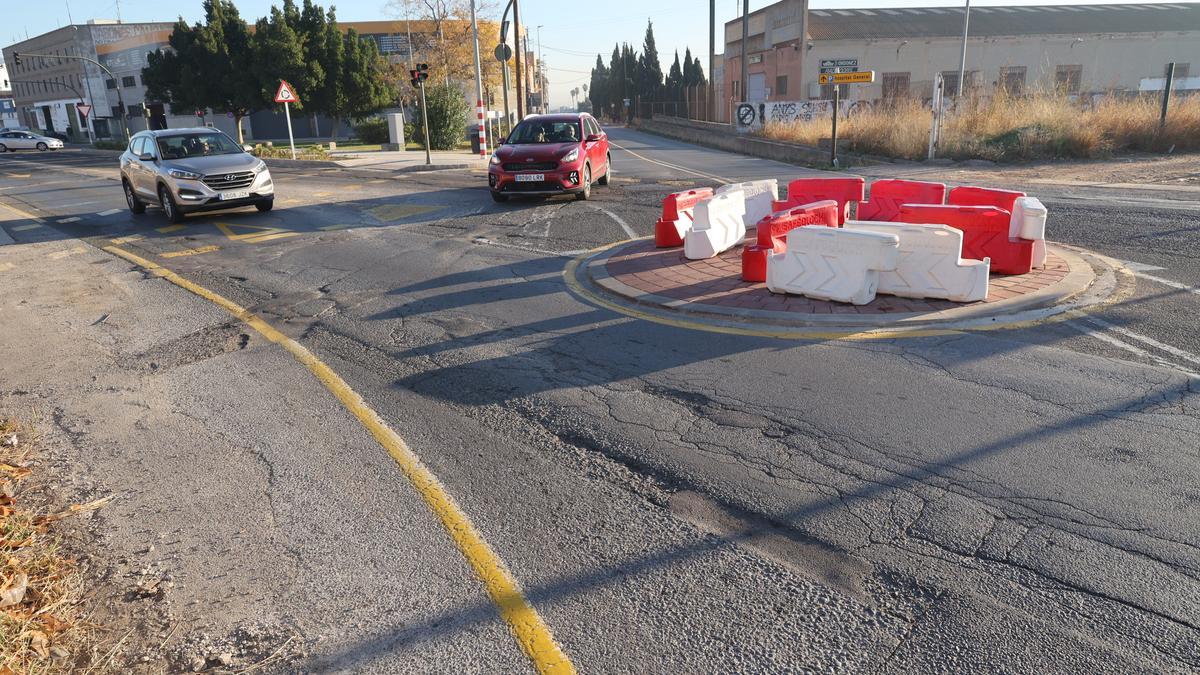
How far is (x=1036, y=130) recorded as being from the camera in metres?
21.3

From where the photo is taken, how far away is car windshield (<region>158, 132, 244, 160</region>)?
14.7 meters

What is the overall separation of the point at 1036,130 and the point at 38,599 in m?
23.8

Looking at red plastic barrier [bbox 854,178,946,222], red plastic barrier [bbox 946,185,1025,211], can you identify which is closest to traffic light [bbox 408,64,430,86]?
red plastic barrier [bbox 854,178,946,222]

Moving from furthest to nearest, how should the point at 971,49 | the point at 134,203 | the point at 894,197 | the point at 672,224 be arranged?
the point at 971,49
the point at 134,203
the point at 894,197
the point at 672,224

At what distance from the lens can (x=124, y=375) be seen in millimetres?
6570

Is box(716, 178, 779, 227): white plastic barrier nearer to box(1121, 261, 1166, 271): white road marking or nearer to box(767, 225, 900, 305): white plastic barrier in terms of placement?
box(767, 225, 900, 305): white plastic barrier

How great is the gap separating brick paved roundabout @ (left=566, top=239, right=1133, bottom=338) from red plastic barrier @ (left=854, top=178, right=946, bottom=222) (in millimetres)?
1650

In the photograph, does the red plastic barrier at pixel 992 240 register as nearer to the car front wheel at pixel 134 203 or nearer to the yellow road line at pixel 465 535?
the yellow road line at pixel 465 535

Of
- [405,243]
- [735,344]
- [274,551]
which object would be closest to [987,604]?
[274,551]

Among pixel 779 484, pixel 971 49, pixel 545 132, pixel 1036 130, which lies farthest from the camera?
pixel 971 49

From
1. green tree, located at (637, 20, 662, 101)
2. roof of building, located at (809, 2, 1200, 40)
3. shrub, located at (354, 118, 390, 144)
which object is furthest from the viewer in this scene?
green tree, located at (637, 20, 662, 101)

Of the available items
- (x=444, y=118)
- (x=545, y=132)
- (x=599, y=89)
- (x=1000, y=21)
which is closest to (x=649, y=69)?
(x=599, y=89)

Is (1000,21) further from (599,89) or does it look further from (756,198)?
(599,89)

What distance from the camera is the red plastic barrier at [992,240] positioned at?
8.31 metres
